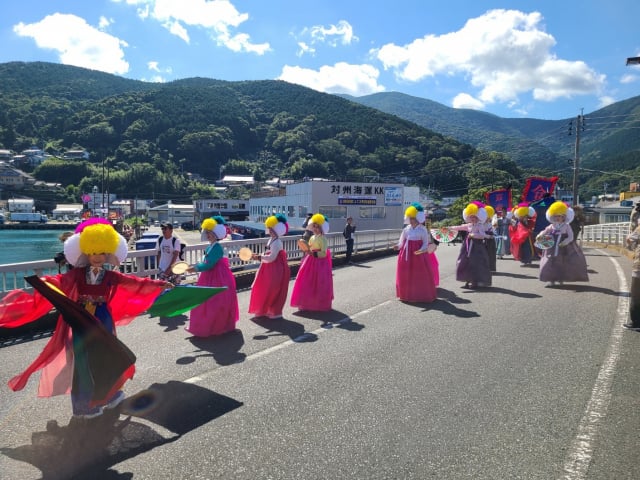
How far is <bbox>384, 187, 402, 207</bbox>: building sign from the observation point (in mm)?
47938

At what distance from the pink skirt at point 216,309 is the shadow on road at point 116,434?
1.97 meters

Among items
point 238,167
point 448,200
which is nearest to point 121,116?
point 238,167

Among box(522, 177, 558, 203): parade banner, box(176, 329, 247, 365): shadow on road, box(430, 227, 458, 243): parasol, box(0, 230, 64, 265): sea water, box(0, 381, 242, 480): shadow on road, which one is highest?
box(522, 177, 558, 203): parade banner

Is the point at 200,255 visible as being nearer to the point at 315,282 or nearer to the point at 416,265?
the point at 315,282

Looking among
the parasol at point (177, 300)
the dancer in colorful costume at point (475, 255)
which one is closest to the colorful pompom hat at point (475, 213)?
the dancer in colorful costume at point (475, 255)

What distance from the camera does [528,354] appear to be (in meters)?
5.76

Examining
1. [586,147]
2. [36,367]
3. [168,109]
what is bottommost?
[36,367]

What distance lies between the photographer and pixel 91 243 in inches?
162

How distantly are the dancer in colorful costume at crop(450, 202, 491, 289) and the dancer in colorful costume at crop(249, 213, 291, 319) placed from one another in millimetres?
5017

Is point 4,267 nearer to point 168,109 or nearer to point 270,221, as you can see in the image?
point 270,221

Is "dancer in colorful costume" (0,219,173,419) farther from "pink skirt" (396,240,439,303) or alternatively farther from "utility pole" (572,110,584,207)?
"utility pole" (572,110,584,207)

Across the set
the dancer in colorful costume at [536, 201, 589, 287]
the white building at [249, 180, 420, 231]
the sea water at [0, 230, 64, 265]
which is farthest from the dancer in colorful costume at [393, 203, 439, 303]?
the sea water at [0, 230, 64, 265]

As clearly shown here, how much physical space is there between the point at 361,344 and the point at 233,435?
288 centimetres

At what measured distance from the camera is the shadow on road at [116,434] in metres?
3.33
